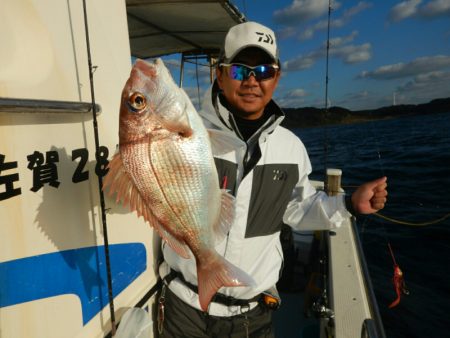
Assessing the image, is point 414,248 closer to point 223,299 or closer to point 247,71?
point 223,299

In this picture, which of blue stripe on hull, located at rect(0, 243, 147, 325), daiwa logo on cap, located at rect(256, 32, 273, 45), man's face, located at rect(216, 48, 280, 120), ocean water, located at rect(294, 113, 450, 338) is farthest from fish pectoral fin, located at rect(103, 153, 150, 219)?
ocean water, located at rect(294, 113, 450, 338)

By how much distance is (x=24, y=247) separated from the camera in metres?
1.45

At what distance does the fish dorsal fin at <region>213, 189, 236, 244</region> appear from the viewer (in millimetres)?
1618

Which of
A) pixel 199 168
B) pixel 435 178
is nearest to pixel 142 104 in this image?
pixel 199 168

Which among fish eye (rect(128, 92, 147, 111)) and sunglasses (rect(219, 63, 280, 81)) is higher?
sunglasses (rect(219, 63, 280, 81))

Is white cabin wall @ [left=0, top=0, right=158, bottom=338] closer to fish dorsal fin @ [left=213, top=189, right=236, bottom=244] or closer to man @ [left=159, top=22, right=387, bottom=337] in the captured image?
man @ [left=159, top=22, right=387, bottom=337]

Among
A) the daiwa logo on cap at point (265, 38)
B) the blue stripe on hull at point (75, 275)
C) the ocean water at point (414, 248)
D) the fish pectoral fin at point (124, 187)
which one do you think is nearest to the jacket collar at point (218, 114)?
the daiwa logo on cap at point (265, 38)

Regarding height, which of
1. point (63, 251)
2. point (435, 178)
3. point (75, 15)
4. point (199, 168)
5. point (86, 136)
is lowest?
point (435, 178)

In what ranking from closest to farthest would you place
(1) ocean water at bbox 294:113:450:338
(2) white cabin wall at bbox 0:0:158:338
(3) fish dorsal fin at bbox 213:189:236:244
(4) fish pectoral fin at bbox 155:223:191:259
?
(2) white cabin wall at bbox 0:0:158:338, (4) fish pectoral fin at bbox 155:223:191:259, (3) fish dorsal fin at bbox 213:189:236:244, (1) ocean water at bbox 294:113:450:338

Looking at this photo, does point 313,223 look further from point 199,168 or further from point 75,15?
point 75,15

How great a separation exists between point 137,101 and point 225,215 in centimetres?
72

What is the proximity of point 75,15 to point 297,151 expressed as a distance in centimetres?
169

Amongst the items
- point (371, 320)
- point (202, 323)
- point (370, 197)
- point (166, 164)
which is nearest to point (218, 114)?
point (166, 164)

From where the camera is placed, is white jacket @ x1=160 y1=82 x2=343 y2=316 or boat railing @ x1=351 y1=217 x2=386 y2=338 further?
white jacket @ x1=160 y1=82 x2=343 y2=316
